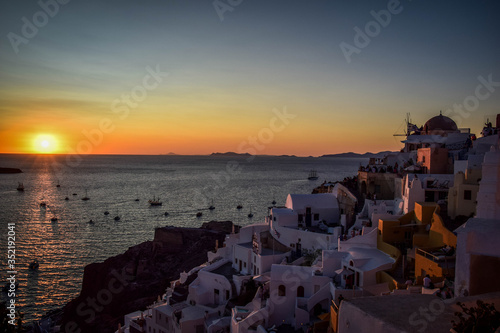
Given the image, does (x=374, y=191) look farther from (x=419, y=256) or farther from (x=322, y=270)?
(x=419, y=256)

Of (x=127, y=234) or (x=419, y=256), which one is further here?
(x=127, y=234)

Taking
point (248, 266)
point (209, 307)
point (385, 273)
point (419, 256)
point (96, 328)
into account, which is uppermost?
point (419, 256)

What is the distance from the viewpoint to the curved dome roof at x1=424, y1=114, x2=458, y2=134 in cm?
3878

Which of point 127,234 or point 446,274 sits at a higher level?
point 446,274

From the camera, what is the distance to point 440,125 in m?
39.0

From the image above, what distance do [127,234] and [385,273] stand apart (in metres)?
46.2

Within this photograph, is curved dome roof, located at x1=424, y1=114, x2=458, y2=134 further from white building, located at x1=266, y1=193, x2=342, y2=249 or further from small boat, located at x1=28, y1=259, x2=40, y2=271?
small boat, located at x1=28, y1=259, x2=40, y2=271

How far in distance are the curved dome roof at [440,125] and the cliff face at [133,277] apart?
2608 cm

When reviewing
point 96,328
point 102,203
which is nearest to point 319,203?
point 96,328

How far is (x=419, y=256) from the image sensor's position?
1752 centimetres

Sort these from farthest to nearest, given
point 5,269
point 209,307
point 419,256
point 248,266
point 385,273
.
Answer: point 5,269, point 248,266, point 209,307, point 385,273, point 419,256

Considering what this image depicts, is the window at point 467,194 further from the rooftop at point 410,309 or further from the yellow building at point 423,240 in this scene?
the rooftop at point 410,309

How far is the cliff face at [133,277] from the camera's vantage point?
110ft

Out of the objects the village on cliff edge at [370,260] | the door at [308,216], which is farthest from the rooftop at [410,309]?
the door at [308,216]
